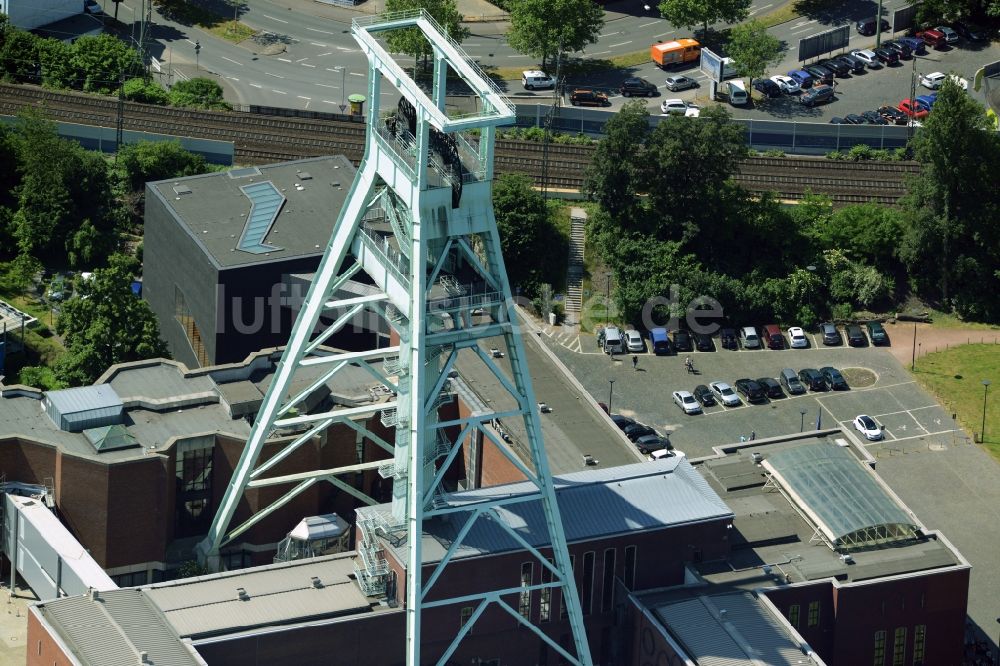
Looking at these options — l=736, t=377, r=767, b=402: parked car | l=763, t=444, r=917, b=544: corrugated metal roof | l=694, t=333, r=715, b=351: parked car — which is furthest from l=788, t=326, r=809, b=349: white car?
l=763, t=444, r=917, b=544: corrugated metal roof

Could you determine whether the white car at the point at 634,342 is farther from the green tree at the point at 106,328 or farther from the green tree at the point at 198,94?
the green tree at the point at 198,94

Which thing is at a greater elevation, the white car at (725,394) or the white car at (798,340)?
the white car at (798,340)

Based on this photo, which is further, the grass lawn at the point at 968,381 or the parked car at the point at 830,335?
the parked car at the point at 830,335

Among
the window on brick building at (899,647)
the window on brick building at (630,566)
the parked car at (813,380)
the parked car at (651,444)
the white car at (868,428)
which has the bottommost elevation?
the window on brick building at (899,647)

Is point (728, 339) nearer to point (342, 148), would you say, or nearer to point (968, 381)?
point (968, 381)

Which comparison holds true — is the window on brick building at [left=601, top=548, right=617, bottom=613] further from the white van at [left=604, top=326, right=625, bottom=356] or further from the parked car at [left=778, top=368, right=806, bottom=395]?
the white van at [left=604, top=326, right=625, bottom=356]

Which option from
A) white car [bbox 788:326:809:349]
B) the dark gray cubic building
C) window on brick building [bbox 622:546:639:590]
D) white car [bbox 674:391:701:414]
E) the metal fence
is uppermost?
the metal fence

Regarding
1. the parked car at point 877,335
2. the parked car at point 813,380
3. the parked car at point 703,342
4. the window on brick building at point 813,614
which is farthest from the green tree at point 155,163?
the window on brick building at point 813,614

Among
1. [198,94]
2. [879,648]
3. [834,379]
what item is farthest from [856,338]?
[198,94]
